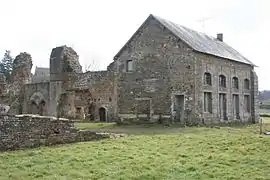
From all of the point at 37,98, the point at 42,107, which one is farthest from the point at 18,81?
the point at 42,107

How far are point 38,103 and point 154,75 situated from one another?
15.2 metres

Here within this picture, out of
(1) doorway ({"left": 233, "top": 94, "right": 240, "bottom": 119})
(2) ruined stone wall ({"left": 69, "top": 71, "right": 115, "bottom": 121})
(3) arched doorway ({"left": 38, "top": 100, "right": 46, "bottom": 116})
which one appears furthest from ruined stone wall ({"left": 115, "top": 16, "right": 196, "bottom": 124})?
(3) arched doorway ({"left": 38, "top": 100, "right": 46, "bottom": 116})

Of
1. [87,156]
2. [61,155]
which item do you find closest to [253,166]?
[87,156]

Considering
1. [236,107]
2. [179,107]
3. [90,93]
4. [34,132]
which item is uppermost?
[90,93]

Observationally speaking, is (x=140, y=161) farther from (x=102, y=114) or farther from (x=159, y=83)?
(x=102, y=114)

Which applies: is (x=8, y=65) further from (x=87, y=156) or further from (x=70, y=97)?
(x=87, y=156)

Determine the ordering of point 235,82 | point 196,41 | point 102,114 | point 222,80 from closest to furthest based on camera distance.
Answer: point 196,41 < point 222,80 < point 235,82 < point 102,114

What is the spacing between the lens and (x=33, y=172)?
34.9 ft

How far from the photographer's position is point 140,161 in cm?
1207

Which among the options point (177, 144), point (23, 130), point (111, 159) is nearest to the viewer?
point (111, 159)

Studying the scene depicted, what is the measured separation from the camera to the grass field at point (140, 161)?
34.3 ft

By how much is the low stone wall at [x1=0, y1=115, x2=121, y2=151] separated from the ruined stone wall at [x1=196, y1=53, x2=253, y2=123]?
14.7 meters

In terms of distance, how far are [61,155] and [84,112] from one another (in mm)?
24566

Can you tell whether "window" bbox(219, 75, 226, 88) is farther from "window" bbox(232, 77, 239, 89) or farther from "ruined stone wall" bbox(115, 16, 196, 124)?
"ruined stone wall" bbox(115, 16, 196, 124)
